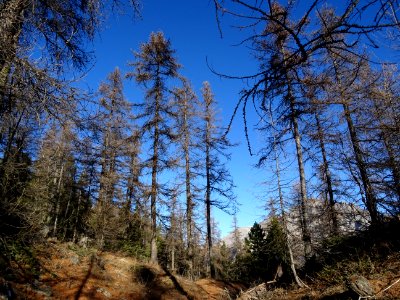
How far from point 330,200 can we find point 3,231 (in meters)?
13.0

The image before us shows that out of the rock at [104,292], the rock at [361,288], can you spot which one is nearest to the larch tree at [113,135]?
the rock at [104,292]

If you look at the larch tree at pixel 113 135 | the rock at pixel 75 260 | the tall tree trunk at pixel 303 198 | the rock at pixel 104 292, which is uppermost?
the larch tree at pixel 113 135

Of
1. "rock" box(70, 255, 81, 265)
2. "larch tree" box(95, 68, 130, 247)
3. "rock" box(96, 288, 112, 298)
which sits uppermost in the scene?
"larch tree" box(95, 68, 130, 247)

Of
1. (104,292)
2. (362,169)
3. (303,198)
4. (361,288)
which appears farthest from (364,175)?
(104,292)

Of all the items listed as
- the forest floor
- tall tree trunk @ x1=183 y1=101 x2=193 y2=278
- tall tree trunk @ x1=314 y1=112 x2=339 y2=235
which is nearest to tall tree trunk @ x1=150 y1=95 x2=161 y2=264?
the forest floor

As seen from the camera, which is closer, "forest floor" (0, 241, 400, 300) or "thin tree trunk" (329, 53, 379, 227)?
"forest floor" (0, 241, 400, 300)

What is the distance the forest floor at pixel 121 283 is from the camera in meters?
5.01

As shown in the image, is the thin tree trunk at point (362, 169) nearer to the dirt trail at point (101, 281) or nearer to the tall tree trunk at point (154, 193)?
the dirt trail at point (101, 281)

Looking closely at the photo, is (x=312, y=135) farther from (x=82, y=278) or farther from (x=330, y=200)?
(x=82, y=278)

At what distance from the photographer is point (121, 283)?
1038 centimetres

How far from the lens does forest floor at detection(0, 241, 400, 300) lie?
16.4 feet

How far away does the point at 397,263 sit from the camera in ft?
16.9

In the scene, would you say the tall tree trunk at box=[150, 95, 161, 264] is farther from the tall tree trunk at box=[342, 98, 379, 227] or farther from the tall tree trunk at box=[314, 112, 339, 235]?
the tall tree trunk at box=[342, 98, 379, 227]

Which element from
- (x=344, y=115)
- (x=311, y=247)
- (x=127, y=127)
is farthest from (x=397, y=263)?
(x=127, y=127)
